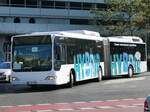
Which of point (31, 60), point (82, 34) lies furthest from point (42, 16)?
point (31, 60)

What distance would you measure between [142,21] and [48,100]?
1669 inches

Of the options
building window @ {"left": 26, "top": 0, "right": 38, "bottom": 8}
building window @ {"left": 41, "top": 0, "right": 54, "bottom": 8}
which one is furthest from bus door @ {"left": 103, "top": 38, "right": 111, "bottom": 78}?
building window @ {"left": 41, "top": 0, "right": 54, "bottom": 8}

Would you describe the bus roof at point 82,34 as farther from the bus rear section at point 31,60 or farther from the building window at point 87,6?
the building window at point 87,6

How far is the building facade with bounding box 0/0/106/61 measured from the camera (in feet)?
231

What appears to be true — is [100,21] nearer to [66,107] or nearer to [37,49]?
[37,49]

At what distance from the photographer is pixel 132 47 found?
127 feet

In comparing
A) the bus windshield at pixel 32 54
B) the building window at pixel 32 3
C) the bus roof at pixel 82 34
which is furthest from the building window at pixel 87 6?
the bus windshield at pixel 32 54

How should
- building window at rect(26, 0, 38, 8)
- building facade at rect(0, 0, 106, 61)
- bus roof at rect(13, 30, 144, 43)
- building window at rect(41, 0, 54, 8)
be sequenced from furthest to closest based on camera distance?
building window at rect(41, 0, 54, 8)
building window at rect(26, 0, 38, 8)
building facade at rect(0, 0, 106, 61)
bus roof at rect(13, 30, 144, 43)

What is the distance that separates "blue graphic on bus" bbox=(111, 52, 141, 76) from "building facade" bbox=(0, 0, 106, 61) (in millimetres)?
30661

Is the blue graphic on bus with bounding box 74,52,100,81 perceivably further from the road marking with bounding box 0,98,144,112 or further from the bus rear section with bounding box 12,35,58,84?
the road marking with bounding box 0,98,144,112

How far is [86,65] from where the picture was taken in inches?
1212

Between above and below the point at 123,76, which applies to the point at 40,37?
above

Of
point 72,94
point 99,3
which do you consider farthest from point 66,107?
point 99,3

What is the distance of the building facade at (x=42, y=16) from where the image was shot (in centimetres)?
7038
